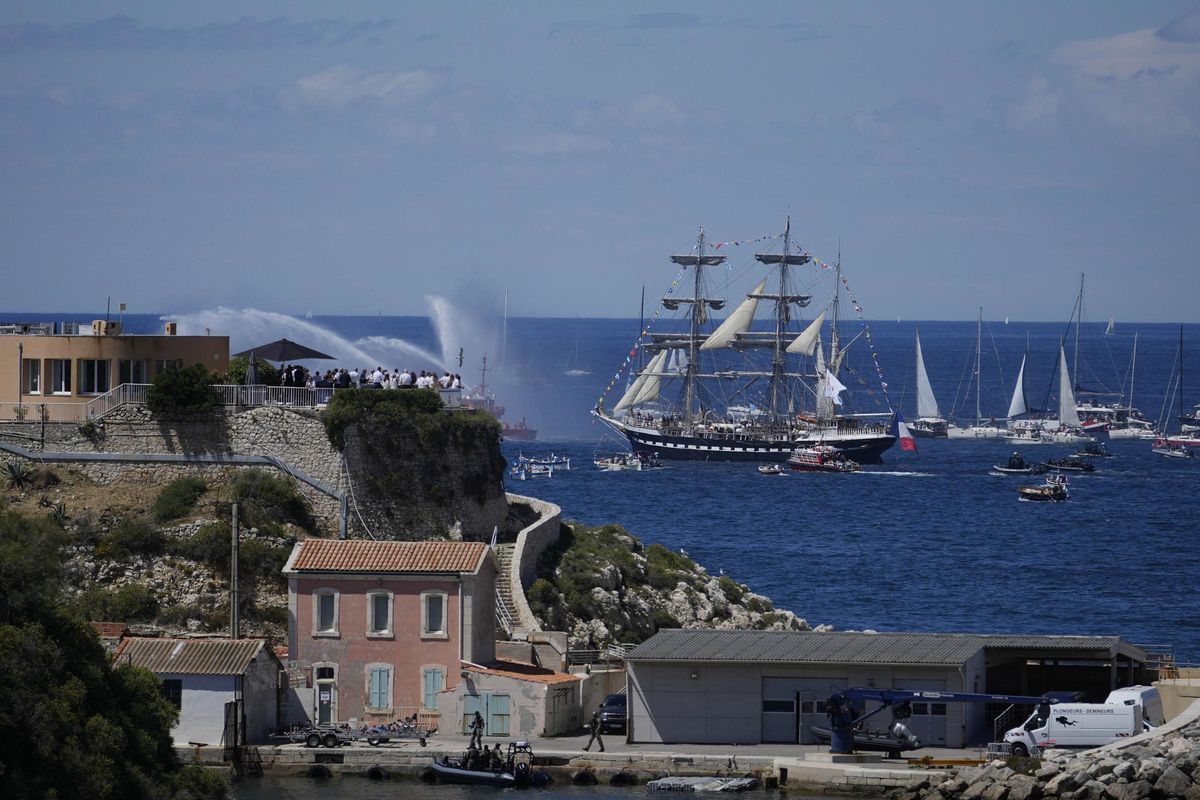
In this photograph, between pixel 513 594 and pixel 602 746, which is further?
pixel 513 594

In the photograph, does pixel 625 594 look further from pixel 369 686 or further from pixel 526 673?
pixel 369 686

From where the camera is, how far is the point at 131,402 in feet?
185

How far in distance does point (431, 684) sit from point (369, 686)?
1.42 meters

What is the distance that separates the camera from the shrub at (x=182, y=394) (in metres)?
55.8

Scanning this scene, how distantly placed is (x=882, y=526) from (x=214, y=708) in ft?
248

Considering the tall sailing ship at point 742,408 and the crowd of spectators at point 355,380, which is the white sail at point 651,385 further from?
the crowd of spectators at point 355,380

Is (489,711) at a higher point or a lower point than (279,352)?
lower

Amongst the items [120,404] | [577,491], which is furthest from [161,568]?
[577,491]

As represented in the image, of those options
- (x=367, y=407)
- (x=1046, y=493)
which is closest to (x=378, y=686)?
(x=367, y=407)

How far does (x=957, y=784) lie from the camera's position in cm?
3953

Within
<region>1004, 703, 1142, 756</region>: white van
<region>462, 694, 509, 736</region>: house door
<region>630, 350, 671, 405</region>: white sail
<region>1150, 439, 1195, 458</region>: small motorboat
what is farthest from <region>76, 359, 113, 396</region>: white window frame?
<region>1150, 439, 1195, 458</region>: small motorboat

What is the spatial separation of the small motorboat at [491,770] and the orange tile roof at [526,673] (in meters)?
3.37

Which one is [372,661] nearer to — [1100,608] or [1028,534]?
[1100,608]

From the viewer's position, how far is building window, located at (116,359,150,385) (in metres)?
57.5
